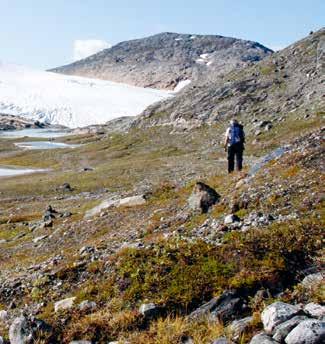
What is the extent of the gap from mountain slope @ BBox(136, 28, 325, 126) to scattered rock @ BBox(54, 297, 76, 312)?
7044 centimetres

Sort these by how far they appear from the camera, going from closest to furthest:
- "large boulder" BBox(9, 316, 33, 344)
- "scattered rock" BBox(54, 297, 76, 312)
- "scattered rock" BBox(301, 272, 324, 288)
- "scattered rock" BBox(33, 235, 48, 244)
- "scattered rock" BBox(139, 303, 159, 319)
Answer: "large boulder" BBox(9, 316, 33, 344) < "scattered rock" BBox(301, 272, 324, 288) < "scattered rock" BBox(139, 303, 159, 319) < "scattered rock" BBox(54, 297, 76, 312) < "scattered rock" BBox(33, 235, 48, 244)

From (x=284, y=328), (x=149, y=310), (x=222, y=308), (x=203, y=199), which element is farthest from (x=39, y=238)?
(x=284, y=328)

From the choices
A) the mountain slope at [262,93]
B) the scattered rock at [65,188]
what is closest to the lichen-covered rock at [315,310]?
the scattered rock at [65,188]

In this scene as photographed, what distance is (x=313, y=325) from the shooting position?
29.8 feet

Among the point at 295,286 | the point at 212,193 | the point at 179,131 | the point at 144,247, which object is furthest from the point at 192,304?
the point at 179,131

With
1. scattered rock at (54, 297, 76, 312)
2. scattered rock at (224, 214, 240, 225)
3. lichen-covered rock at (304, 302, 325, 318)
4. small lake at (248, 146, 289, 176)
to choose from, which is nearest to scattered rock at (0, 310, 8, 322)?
scattered rock at (54, 297, 76, 312)

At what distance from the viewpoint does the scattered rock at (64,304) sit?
13.0 metres

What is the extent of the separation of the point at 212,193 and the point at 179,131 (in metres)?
83.2

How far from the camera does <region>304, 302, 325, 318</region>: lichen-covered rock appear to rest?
9.99 metres

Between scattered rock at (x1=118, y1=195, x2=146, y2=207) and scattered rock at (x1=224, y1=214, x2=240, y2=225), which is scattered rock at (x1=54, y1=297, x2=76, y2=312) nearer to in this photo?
scattered rock at (x1=224, y1=214, x2=240, y2=225)

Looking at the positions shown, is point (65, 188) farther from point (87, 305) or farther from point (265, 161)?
point (87, 305)

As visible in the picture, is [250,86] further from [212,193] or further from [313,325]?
[313,325]

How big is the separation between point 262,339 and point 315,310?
4.14ft

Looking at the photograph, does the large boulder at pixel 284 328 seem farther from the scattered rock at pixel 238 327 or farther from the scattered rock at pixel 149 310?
the scattered rock at pixel 149 310
